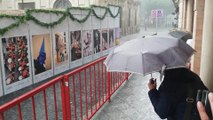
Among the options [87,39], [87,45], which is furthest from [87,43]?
[87,39]

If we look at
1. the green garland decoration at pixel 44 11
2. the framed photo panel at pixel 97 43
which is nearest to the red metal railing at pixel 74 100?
the green garland decoration at pixel 44 11

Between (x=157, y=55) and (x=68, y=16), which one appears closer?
(x=157, y=55)

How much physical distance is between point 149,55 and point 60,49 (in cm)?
710

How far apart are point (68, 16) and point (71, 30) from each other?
566 millimetres

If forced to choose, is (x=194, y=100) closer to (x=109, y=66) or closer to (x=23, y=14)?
(x=109, y=66)

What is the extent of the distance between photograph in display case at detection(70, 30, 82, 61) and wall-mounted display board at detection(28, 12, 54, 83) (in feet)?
4.85

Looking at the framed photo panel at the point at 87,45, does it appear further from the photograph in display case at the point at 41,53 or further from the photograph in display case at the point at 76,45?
the photograph in display case at the point at 41,53

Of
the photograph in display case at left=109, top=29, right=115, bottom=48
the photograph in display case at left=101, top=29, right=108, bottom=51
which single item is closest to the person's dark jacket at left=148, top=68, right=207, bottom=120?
the photograph in display case at left=101, top=29, right=108, bottom=51

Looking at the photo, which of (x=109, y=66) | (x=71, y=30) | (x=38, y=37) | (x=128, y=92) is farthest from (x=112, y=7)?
(x=109, y=66)

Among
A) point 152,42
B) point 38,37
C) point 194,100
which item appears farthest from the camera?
point 38,37

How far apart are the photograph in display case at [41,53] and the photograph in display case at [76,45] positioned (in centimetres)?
161

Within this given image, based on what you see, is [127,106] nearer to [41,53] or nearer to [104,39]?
[41,53]

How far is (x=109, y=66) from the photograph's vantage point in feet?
9.16

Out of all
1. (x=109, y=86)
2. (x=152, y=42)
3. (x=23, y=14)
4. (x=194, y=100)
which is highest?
(x=23, y=14)
